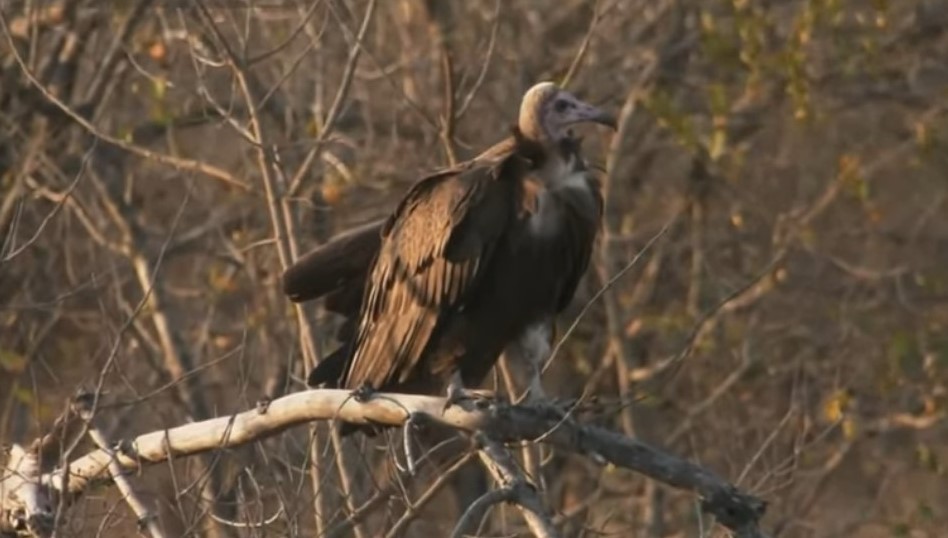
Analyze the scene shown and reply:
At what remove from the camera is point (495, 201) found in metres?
6.22

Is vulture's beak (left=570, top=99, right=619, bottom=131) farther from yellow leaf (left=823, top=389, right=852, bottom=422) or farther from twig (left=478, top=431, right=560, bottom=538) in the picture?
yellow leaf (left=823, top=389, right=852, bottom=422)

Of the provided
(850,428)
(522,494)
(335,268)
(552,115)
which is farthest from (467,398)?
(850,428)

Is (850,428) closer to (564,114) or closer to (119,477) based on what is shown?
(564,114)

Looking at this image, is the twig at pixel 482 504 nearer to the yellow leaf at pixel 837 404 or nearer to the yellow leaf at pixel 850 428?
the yellow leaf at pixel 837 404

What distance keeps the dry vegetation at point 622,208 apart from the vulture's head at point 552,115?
6.14 feet

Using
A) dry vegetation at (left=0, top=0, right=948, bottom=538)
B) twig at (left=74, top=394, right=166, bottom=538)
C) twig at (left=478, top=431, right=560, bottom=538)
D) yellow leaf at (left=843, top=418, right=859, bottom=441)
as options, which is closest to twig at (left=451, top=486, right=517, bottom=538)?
twig at (left=478, top=431, right=560, bottom=538)

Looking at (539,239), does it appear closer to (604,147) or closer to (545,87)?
(545,87)

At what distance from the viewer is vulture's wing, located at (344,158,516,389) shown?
20.4 feet

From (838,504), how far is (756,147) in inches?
71.0

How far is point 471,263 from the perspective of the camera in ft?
20.5

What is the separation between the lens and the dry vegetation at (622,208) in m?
9.23

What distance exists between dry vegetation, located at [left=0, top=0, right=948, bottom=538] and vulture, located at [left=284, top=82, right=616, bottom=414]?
6.24ft

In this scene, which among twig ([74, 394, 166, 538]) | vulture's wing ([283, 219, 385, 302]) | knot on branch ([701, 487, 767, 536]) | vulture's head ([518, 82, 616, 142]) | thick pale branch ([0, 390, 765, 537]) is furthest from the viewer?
vulture's head ([518, 82, 616, 142])

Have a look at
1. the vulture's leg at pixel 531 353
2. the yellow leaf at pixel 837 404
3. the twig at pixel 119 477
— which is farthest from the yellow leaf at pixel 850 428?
the twig at pixel 119 477
